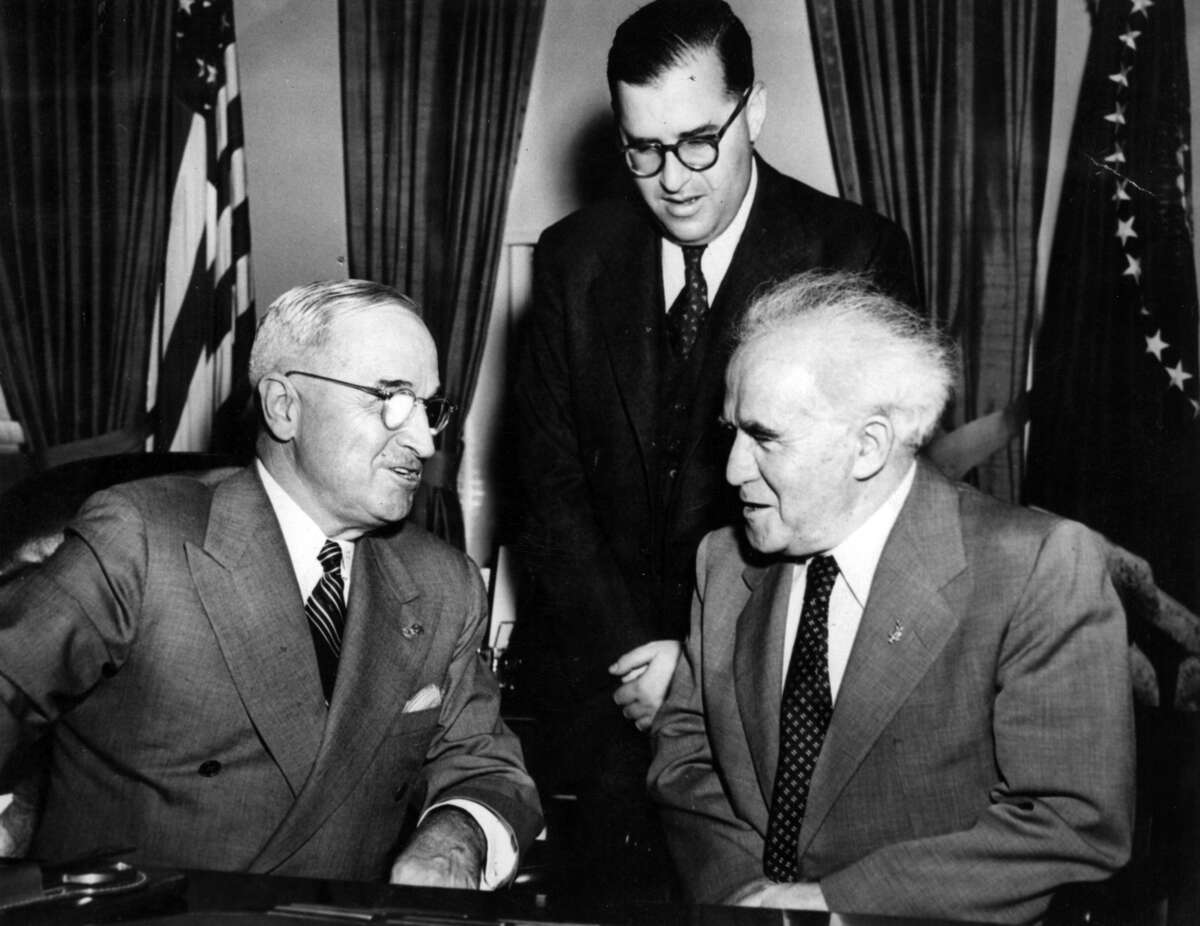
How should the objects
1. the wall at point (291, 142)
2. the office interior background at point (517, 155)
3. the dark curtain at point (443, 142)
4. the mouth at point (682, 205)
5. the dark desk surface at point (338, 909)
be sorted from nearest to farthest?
1. the dark desk surface at point (338, 909)
2. the mouth at point (682, 205)
3. the office interior background at point (517, 155)
4. the dark curtain at point (443, 142)
5. the wall at point (291, 142)

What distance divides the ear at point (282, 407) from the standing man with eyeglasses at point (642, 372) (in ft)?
2.46

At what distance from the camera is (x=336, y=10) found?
5.33 m

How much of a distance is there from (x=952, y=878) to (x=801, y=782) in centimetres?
32

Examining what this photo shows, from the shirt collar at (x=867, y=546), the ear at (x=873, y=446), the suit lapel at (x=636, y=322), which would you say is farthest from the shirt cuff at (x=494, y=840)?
the suit lapel at (x=636, y=322)

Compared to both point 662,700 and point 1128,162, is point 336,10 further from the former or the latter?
point 662,700

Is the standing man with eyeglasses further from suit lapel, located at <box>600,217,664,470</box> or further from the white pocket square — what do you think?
the white pocket square

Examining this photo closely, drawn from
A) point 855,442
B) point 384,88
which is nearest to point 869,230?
point 855,442

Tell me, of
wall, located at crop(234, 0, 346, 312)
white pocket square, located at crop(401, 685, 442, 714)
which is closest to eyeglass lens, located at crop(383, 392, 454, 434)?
white pocket square, located at crop(401, 685, 442, 714)

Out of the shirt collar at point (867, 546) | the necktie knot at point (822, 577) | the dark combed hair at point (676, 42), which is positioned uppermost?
the dark combed hair at point (676, 42)

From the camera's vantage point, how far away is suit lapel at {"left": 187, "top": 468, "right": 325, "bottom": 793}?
2064mm

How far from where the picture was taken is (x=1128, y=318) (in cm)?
442

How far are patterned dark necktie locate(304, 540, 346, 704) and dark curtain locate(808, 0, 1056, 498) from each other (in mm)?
3181

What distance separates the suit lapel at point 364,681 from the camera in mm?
2064

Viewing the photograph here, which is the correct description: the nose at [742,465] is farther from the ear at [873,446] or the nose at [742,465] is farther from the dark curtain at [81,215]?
the dark curtain at [81,215]
